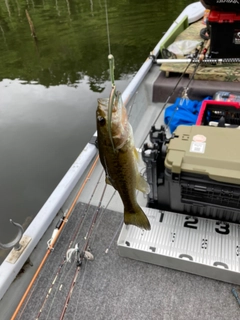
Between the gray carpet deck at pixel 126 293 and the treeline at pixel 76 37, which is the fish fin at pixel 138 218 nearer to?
the gray carpet deck at pixel 126 293

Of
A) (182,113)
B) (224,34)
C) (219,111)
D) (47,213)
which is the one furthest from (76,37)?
(47,213)

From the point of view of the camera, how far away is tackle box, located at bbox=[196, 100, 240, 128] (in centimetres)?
328

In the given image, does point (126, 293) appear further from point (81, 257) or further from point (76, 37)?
point (76, 37)

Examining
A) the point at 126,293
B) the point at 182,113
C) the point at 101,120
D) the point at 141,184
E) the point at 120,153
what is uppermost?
the point at 101,120

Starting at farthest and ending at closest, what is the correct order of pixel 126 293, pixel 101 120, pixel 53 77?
pixel 53 77 < pixel 126 293 < pixel 101 120

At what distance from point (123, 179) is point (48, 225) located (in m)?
1.18

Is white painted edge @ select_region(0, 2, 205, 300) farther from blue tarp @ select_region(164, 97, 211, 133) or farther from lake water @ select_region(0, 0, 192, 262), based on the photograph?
lake water @ select_region(0, 0, 192, 262)

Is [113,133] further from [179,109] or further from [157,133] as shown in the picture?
[179,109]

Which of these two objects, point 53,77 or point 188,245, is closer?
point 188,245

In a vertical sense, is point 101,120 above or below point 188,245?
above

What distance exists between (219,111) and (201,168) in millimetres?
1701

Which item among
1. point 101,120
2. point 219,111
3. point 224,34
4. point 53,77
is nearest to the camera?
point 101,120

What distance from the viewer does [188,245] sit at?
2227 mm

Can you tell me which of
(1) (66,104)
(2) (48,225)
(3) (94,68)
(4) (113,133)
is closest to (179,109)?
(2) (48,225)
